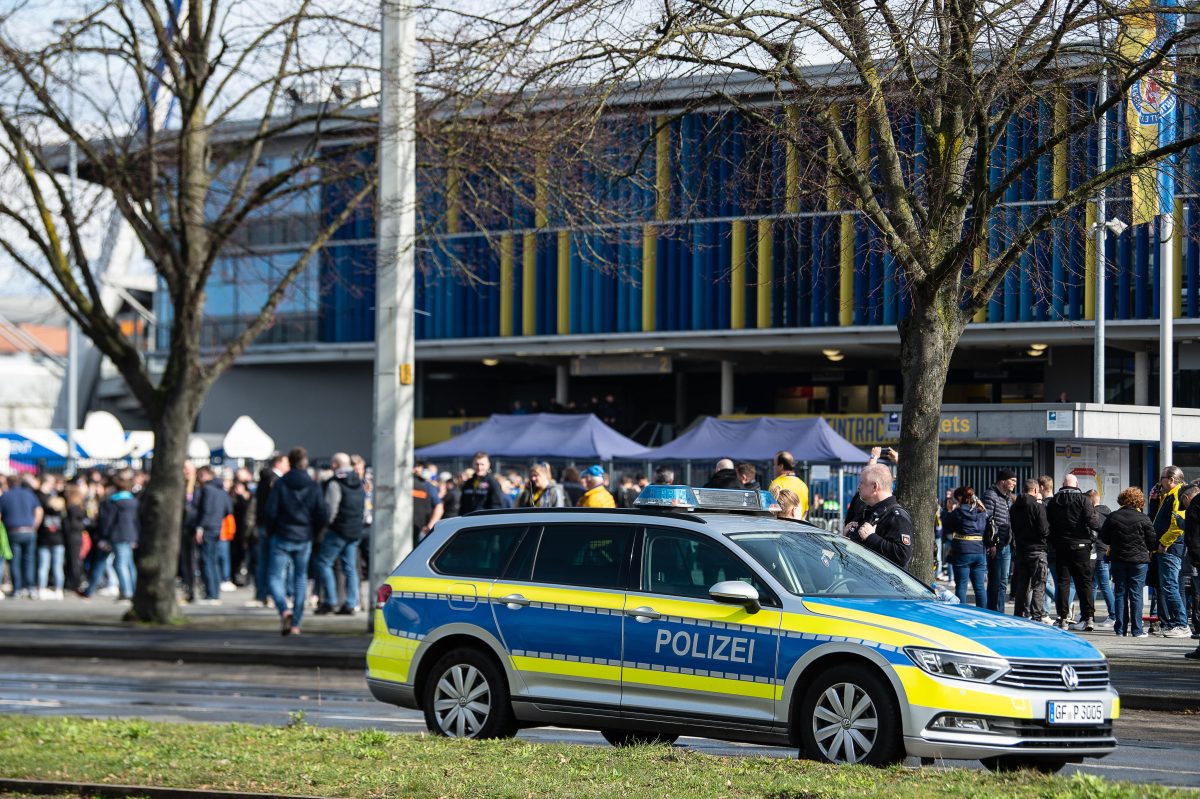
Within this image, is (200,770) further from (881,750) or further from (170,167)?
(170,167)

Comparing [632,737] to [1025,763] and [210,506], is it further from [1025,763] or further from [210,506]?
[210,506]

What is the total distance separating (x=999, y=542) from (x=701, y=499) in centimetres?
1002

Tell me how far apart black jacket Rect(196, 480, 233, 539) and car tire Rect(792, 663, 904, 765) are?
16658 millimetres

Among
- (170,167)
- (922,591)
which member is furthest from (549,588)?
(170,167)

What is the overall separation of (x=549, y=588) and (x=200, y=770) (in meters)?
2.50

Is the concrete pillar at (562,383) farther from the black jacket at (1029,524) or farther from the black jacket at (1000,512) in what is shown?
the black jacket at (1029,524)

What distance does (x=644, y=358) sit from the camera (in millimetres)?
46781

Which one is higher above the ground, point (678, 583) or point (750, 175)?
point (750, 175)

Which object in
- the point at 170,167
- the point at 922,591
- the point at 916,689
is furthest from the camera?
the point at 170,167

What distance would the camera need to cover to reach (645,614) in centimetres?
1016

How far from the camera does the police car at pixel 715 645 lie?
30.1 feet

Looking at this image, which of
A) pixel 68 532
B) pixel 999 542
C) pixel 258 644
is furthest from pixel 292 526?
pixel 68 532

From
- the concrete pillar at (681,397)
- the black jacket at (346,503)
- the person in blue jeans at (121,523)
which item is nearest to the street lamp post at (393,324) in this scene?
the black jacket at (346,503)

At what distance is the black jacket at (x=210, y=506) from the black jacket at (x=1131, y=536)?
12793 mm
